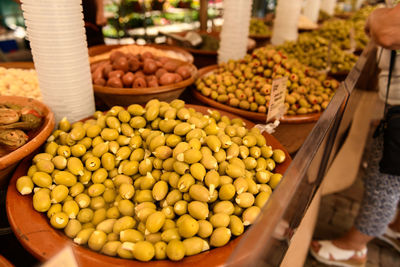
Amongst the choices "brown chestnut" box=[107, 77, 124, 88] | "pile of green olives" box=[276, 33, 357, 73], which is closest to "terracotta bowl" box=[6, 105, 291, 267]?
"brown chestnut" box=[107, 77, 124, 88]

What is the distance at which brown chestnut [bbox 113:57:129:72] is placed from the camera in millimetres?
1958

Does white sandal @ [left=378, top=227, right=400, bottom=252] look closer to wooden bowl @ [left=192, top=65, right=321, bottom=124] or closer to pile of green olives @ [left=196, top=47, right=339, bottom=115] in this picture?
pile of green olives @ [left=196, top=47, right=339, bottom=115]

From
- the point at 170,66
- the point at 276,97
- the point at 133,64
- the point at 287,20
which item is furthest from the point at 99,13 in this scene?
the point at 276,97

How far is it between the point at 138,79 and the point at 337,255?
2.08m

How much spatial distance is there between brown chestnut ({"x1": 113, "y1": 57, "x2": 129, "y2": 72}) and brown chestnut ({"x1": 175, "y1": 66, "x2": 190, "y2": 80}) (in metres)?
0.35

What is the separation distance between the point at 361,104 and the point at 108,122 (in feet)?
8.49

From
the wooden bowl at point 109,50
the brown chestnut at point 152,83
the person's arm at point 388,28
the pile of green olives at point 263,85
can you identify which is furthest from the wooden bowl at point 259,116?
the wooden bowl at point 109,50

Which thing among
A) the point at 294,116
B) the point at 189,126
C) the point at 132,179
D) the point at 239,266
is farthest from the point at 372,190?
the point at 239,266

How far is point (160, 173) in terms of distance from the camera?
3.76ft

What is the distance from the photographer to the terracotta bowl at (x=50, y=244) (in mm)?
834

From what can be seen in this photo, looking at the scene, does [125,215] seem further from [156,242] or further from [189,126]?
[189,126]

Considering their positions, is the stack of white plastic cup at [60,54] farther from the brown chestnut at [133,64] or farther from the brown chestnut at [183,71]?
the brown chestnut at [183,71]

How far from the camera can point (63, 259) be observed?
1.92ft

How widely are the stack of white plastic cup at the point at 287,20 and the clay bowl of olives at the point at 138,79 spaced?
6.33ft
